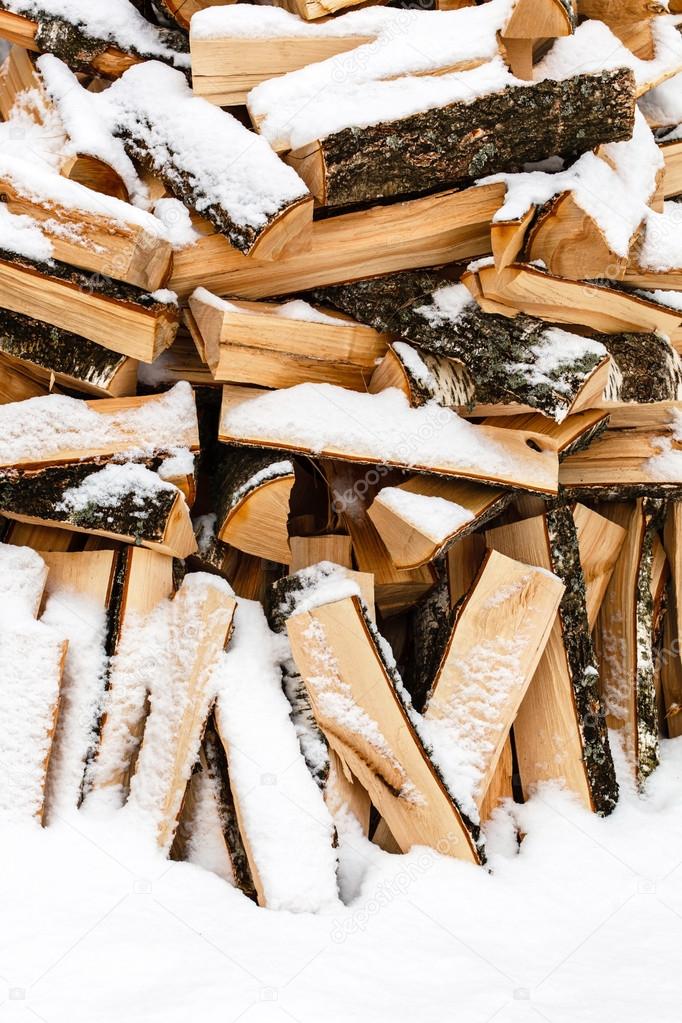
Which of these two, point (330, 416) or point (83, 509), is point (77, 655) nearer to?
point (83, 509)

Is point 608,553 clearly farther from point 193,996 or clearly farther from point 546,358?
point 193,996

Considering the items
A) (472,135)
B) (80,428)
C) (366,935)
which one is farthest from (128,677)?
(472,135)

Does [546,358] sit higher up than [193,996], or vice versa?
[546,358]

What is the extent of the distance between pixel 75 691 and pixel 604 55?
229 cm

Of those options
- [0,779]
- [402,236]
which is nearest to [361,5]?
[402,236]

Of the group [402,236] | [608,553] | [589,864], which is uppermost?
[402,236]

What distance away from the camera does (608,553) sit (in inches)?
102

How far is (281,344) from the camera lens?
7.79 feet

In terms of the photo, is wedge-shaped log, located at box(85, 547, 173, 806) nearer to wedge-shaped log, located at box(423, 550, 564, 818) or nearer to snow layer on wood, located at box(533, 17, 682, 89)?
wedge-shaped log, located at box(423, 550, 564, 818)

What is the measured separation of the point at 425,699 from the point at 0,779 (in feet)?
3.35

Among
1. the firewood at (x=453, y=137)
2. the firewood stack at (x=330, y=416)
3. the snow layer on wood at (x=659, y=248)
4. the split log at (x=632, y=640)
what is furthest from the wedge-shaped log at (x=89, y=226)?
the split log at (x=632, y=640)

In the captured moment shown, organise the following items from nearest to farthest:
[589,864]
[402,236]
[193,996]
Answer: [193,996]
[589,864]
[402,236]

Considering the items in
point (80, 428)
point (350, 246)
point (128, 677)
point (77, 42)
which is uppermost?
point (77, 42)

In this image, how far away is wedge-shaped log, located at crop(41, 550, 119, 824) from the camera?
2074mm
